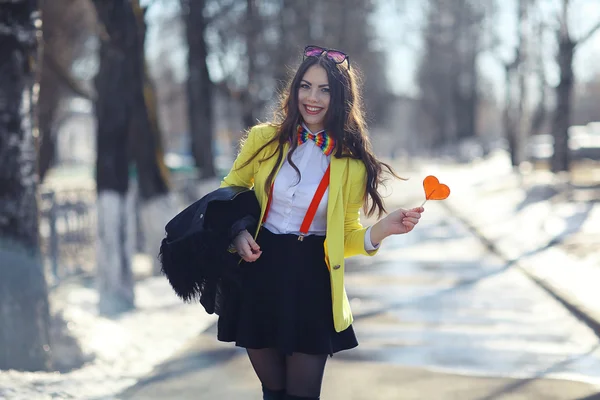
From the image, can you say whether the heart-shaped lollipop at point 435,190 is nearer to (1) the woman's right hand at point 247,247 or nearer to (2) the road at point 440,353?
(1) the woman's right hand at point 247,247

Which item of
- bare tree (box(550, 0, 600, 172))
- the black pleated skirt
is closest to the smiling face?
the black pleated skirt

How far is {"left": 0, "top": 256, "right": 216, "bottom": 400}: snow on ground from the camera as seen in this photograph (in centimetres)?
509

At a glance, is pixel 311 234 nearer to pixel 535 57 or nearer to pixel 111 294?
pixel 111 294

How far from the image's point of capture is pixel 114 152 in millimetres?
8547

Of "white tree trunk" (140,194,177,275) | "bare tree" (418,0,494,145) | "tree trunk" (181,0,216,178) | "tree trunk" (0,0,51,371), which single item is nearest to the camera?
"tree trunk" (0,0,51,371)

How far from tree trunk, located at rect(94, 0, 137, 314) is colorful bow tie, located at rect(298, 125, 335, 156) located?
5327 mm

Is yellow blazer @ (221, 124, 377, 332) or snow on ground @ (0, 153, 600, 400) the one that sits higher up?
yellow blazer @ (221, 124, 377, 332)

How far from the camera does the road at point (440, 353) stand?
5410 mm

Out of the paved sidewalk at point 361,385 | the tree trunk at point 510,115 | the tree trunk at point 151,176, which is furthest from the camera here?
the tree trunk at point 510,115

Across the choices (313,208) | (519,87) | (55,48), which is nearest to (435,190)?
(313,208)

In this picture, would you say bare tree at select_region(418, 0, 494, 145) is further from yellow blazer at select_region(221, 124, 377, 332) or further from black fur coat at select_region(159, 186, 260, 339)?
black fur coat at select_region(159, 186, 260, 339)

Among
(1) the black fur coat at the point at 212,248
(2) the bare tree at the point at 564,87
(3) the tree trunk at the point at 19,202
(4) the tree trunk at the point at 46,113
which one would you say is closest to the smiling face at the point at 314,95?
(1) the black fur coat at the point at 212,248

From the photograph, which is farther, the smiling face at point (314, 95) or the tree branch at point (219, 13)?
the tree branch at point (219, 13)

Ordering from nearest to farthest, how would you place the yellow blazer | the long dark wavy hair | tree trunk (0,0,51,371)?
the yellow blazer < the long dark wavy hair < tree trunk (0,0,51,371)
